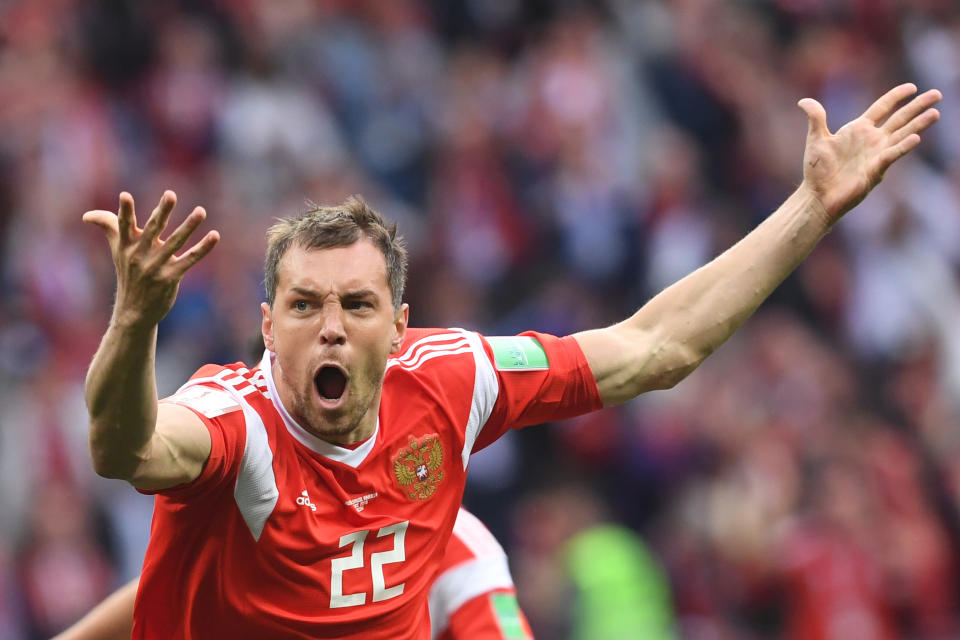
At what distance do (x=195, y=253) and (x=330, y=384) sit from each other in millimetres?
841

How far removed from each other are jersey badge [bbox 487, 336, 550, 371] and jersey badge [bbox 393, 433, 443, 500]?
34cm

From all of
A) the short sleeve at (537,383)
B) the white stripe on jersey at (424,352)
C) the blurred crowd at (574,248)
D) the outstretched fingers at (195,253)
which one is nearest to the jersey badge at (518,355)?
the short sleeve at (537,383)

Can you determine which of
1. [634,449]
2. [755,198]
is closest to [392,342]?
[634,449]

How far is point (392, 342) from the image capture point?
176 inches

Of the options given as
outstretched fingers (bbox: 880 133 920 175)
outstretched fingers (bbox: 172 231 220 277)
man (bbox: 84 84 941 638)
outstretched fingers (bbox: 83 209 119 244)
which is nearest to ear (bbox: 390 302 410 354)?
man (bbox: 84 84 941 638)

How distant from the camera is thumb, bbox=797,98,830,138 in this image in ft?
15.6

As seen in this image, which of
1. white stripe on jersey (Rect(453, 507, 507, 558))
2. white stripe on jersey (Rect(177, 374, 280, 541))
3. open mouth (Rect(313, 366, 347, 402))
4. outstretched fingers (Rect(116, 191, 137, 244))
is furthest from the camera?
white stripe on jersey (Rect(453, 507, 507, 558))

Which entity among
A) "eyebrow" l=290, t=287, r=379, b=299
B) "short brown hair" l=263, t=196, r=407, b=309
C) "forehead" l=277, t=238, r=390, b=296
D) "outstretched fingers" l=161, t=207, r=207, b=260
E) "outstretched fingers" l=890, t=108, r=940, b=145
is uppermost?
"outstretched fingers" l=890, t=108, r=940, b=145

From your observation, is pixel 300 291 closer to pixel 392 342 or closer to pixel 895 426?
pixel 392 342

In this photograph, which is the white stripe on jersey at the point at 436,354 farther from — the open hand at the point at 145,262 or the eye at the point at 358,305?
the open hand at the point at 145,262

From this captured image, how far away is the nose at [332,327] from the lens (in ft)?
13.6

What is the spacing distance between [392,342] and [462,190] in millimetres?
6729

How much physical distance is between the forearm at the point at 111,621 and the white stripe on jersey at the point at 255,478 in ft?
3.92

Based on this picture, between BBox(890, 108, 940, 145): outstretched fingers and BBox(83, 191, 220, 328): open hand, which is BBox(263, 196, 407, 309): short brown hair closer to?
BBox(83, 191, 220, 328): open hand
